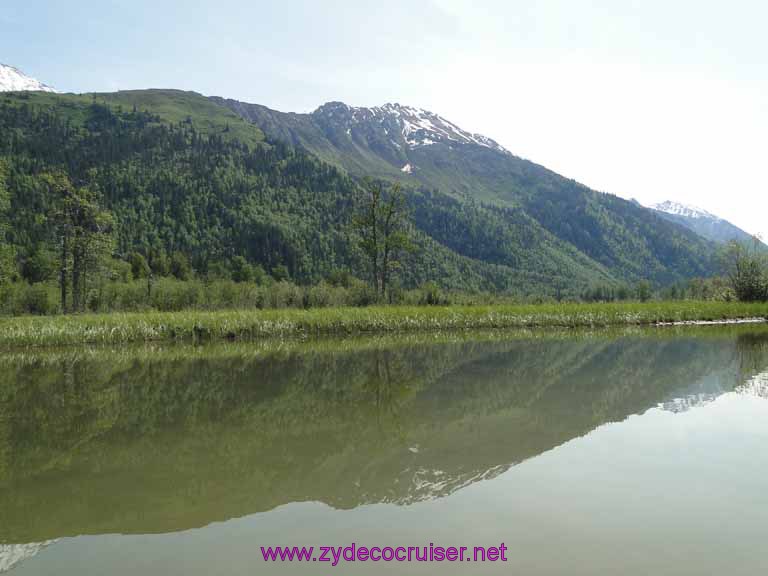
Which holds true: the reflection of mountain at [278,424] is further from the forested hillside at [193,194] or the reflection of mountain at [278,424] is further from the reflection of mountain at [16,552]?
the forested hillside at [193,194]

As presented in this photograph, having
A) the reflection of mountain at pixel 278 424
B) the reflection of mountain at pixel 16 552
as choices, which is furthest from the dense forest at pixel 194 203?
the reflection of mountain at pixel 16 552

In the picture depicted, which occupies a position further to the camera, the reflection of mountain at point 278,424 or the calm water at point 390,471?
the reflection of mountain at point 278,424

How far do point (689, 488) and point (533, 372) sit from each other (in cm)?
1020

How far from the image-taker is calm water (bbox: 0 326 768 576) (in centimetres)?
529

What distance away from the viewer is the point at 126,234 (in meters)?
115

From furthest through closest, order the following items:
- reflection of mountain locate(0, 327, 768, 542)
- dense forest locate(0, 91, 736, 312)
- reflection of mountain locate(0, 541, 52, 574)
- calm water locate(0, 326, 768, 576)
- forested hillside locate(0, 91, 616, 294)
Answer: forested hillside locate(0, 91, 616, 294)
dense forest locate(0, 91, 736, 312)
reflection of mountain locate(0, 327, 768, 542)
calm water locate(0, 326, 768, 576)
reflection of mountain locate(0, 541, 52, 574)

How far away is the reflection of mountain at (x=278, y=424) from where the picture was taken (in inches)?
268

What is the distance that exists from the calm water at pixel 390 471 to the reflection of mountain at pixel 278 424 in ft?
0.16

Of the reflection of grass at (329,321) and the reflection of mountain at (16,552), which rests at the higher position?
the reflection of mountain at (16,552)

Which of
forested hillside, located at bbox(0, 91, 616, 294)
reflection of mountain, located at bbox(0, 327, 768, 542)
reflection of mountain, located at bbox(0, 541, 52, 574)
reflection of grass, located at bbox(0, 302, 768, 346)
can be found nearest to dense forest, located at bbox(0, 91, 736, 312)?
forested hillside, located at bbox(0, 91, 616, 294)

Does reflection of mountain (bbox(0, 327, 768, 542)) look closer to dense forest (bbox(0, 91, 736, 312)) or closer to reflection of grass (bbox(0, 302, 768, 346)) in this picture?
reflection of grass (bbox(0, 302, 768, 346))

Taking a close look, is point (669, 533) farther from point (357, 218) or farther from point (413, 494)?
point (357, 218)

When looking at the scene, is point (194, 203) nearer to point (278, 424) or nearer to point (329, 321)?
point (329, 321)

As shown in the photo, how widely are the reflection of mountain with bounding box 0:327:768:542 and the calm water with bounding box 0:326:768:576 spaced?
0.16ft
